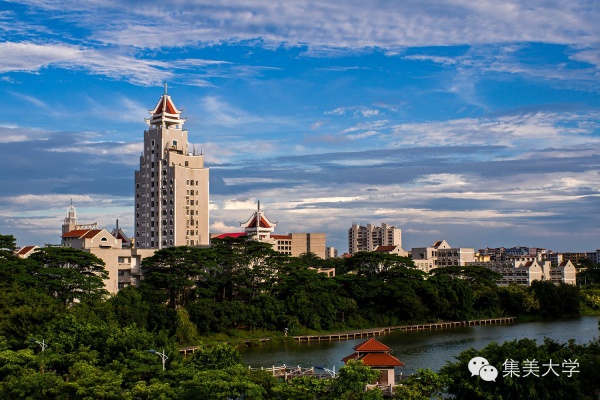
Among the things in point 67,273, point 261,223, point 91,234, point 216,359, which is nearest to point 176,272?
point 91,234

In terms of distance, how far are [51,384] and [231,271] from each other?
3152 cm

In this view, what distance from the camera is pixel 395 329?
60.5 meters

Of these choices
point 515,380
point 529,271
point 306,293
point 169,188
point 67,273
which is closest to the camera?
point 515,380

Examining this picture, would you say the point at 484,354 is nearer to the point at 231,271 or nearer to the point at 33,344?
the point at 33,344

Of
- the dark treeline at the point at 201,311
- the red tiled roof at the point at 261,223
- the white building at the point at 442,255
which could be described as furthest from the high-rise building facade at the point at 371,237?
the dark treeline at the point at 201,311

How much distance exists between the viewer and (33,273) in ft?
157

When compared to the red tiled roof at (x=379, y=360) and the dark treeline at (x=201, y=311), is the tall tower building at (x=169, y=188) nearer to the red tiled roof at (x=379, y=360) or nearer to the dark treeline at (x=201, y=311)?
the dark treeline at (x=201, y=311)

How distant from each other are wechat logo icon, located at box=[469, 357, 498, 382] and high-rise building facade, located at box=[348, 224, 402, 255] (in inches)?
4760

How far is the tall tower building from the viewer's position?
72.8 m

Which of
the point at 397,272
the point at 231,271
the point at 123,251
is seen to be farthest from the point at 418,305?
the point at 123,251

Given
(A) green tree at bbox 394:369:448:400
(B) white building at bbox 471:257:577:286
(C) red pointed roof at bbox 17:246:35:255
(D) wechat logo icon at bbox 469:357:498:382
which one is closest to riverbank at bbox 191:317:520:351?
(C) red pointed roof at bbox 17:246:35:255

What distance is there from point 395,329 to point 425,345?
33.9 ft

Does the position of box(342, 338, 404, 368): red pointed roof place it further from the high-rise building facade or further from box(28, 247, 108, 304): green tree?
the high-rise building facade

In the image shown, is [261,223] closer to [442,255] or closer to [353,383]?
[442,255]
